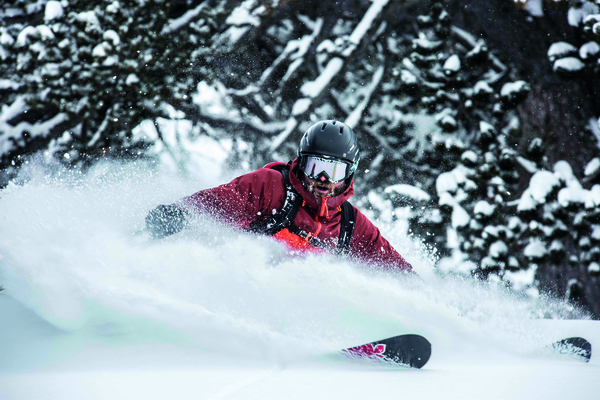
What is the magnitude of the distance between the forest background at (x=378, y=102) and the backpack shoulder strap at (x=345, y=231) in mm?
3248

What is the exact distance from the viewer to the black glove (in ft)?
7.02

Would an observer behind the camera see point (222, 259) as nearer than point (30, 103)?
Yes

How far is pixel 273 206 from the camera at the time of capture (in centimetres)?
264

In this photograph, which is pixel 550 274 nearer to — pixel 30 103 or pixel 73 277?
pixel 73 277

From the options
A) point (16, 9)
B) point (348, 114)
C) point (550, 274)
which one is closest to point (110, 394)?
point (550, 274)

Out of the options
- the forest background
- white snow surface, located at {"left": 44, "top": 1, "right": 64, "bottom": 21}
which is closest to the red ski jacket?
the forest background

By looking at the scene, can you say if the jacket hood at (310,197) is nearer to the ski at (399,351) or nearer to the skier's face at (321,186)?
the skier's face at (321,186)

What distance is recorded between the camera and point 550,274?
5.60 metres

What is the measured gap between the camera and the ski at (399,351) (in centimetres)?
175

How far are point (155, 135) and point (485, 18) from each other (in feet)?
18.3

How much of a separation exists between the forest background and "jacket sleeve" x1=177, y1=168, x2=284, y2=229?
3.70m

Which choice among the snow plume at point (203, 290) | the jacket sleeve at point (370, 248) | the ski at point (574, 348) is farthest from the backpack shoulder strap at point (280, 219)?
the ski at point (574, 348)

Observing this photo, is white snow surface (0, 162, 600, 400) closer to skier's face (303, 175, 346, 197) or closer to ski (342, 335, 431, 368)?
ski (342, 335, 431, 368)

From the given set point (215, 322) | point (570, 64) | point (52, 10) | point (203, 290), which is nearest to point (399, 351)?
point (215, 322)
